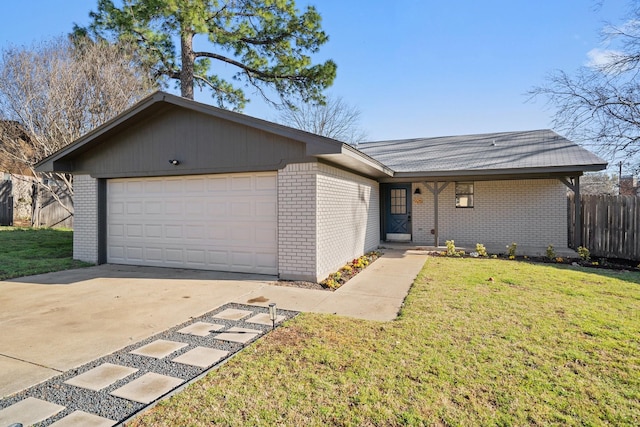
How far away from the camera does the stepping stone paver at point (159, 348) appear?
3.55m

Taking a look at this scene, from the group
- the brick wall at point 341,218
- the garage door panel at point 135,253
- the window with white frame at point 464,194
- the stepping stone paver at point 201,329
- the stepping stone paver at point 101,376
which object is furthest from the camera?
the window with white frame at point 464,194

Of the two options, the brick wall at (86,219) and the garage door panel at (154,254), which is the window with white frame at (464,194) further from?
the brick wall at (86,219)

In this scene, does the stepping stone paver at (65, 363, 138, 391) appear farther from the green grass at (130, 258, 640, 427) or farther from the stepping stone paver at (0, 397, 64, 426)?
the green grass at (130, 258, 640, 427)

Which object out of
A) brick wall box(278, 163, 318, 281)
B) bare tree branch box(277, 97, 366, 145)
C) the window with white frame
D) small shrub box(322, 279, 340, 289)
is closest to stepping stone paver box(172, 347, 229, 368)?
small shrub box(322, 279, 340, 289)

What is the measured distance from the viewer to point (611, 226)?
380 inches

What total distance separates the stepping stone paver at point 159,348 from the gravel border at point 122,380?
6 cm

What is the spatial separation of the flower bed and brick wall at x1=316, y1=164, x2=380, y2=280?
14cm

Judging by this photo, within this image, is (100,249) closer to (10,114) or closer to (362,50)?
(10,114)

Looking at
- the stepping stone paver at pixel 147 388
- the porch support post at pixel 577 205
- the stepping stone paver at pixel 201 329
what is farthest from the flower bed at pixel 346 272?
the porch support post at pixel 577 205

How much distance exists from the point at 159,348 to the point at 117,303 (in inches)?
85.6

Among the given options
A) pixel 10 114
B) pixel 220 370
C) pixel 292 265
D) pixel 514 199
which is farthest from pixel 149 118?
pixel 514 199

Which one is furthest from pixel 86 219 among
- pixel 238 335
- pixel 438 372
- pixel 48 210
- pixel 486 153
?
pixel 486 153

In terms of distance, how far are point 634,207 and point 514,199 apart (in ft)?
10.6

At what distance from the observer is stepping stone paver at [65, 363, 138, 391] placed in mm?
2945
